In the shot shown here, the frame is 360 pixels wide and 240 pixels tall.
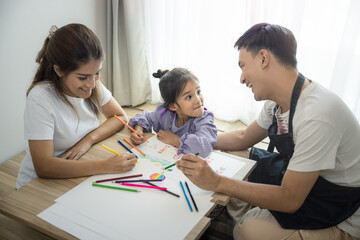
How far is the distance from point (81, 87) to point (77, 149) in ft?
0.91

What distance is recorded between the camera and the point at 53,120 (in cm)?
130

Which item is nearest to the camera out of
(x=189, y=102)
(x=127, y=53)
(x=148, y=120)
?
(x=189, y=102)

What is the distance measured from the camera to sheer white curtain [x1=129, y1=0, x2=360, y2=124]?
2.25 meters

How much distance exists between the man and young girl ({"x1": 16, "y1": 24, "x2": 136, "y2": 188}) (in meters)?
0.45

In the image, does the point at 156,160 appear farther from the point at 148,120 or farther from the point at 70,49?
the point at 70,49

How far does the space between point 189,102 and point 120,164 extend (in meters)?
0.51

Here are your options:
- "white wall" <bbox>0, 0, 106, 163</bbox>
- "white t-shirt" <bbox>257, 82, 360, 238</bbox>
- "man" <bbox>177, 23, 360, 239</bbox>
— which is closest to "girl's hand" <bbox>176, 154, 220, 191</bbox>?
"man" <bbox>177, 23, 360, 239</bbox>

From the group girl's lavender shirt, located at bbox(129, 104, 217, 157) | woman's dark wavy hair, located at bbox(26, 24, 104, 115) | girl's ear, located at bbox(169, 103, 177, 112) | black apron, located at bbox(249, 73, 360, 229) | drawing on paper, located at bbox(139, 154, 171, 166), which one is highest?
woman's dark wavy hair, located at bbox(26, 24, 104, 115)

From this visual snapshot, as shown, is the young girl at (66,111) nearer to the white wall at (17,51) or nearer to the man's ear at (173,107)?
the man's ear at (173,107)

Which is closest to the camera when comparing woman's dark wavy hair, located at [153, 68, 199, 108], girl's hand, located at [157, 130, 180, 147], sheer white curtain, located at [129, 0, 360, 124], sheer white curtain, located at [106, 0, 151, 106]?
girl's hand, located at [157, 130, 180, 147]

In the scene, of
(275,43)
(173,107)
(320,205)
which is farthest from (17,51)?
(320,205)

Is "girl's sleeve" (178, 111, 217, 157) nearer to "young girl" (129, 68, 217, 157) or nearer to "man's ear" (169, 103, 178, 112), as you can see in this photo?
"young girl" (129, 68, 217, 157)

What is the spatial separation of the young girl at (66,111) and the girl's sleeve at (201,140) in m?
0.24

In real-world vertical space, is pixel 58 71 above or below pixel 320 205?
above
